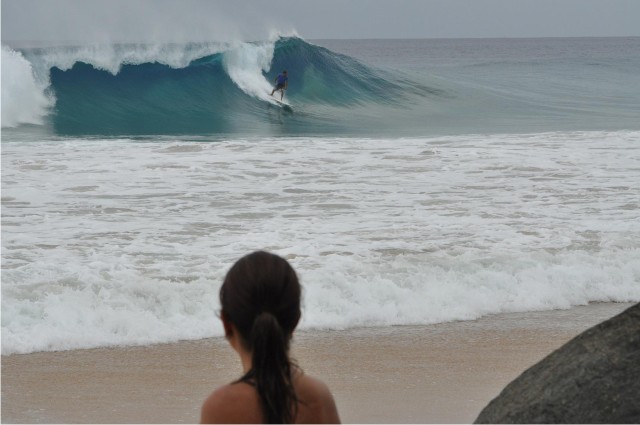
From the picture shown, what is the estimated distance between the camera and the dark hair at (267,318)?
1.44 metres

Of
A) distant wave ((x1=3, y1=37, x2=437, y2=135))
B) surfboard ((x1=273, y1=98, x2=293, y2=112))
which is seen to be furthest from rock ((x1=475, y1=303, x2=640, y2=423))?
surfboard ((x1=273, y1=98, x2=293, y2=112))

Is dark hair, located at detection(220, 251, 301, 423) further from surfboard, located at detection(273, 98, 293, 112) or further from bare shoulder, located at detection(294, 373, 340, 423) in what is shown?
surfboard, located at detection(273, 98, 293, 112)

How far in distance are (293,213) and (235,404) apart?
23.0 ft

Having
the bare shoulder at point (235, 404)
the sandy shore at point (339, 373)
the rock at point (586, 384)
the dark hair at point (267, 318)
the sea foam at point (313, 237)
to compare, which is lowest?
the sandy shore at point (339, 373)

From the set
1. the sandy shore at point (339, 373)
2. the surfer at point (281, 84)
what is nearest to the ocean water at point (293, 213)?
the sandy shore at point (339, 373)

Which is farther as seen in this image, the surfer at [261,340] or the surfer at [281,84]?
the surfer at [281,84]

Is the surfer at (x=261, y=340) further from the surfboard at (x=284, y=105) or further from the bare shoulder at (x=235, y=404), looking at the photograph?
the surfboard at (x=284, y=105)

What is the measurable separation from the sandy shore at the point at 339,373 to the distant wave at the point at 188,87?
1237 cm

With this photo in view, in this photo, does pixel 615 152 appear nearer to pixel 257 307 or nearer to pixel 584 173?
pixel 584 173

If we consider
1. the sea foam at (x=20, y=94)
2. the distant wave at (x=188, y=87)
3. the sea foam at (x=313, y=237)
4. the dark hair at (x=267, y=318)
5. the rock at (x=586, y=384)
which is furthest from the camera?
Answer: the distant wave at (x=188, y=87)

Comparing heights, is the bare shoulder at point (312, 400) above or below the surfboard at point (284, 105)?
above

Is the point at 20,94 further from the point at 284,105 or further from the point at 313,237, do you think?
the point at 313,237

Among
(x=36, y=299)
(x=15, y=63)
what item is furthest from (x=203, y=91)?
(x=36, y=299)

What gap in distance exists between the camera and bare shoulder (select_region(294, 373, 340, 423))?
1.50m
